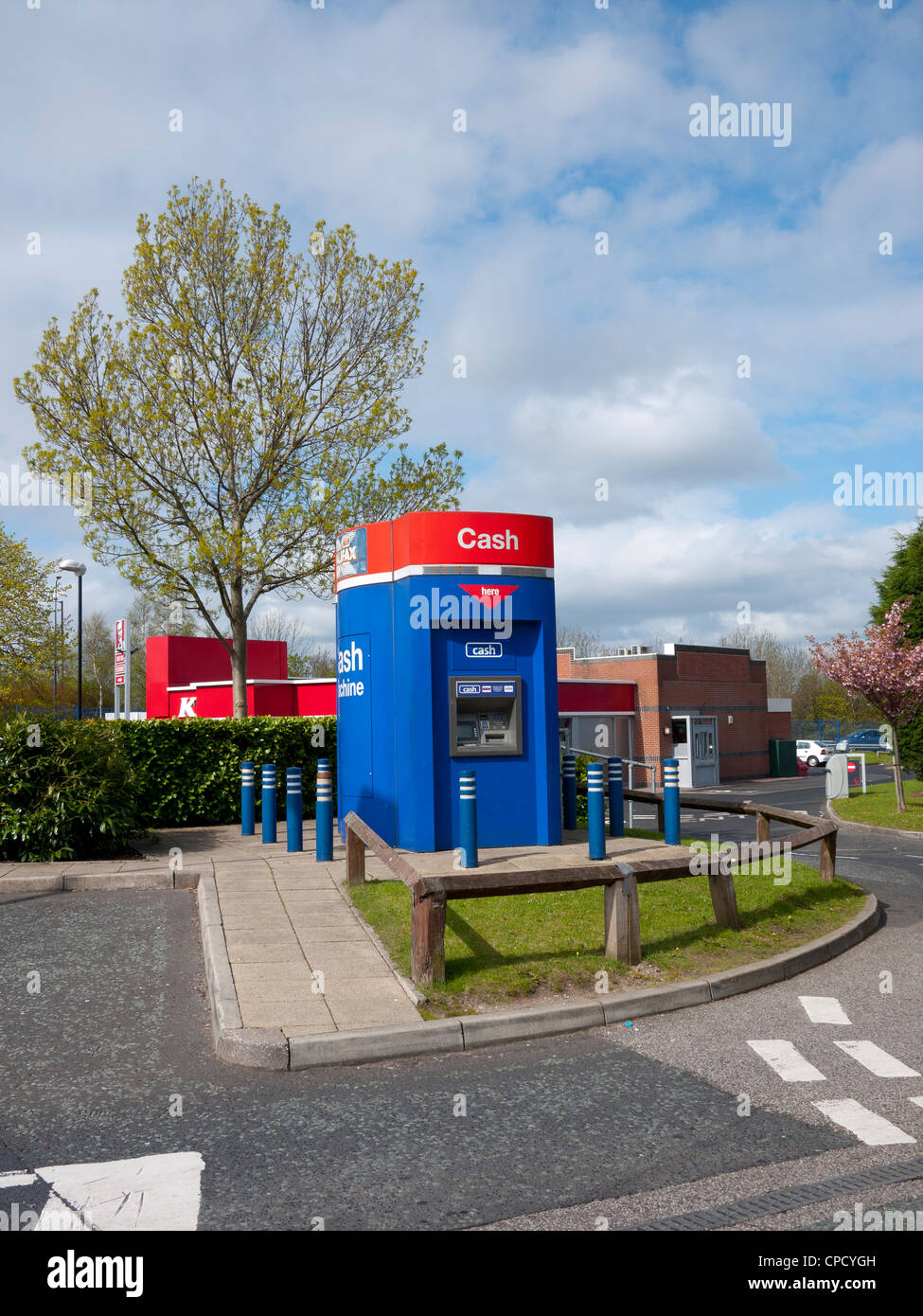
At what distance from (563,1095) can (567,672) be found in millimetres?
33840

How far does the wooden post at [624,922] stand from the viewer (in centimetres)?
715

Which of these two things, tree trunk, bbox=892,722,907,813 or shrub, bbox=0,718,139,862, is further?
tree trunk, bbox=892,722,907,813

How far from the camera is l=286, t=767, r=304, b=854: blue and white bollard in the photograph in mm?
12312

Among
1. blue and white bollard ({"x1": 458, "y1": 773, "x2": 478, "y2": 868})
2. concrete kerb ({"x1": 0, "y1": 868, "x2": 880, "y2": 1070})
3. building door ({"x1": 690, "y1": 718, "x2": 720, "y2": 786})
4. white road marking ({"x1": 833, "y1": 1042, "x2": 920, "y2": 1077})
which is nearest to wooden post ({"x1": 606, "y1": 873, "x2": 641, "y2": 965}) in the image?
concrete kerb ({"x1": 0, "y1": 868, "x2": 880, "y2": 1070})

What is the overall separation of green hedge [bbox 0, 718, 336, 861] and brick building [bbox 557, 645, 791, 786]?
19382 millimetres

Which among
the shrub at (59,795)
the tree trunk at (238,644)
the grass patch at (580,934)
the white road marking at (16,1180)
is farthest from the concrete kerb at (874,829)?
the white road marking at (16,1180)

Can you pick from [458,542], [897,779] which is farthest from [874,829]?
[458,542]

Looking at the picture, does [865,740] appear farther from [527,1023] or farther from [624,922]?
[527,1023]

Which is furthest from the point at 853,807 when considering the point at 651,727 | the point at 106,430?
the point at 106,430

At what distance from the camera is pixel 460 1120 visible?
475 cm

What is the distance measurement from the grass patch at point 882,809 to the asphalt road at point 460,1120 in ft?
40.1

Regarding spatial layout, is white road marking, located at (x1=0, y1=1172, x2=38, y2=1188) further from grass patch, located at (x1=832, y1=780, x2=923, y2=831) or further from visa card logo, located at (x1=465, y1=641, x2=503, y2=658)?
grass patch, located at (x1=832, y1=780, x2=923, y2=831)

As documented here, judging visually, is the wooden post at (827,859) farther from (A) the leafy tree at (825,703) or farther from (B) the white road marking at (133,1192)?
(A) the leafy tree at (825,703)
